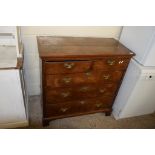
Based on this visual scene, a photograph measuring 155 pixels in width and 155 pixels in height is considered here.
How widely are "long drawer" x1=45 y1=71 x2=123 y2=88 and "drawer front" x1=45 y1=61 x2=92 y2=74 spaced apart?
0.16ft

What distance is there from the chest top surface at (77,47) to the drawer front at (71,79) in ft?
0.67

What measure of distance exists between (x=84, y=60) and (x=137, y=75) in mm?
603

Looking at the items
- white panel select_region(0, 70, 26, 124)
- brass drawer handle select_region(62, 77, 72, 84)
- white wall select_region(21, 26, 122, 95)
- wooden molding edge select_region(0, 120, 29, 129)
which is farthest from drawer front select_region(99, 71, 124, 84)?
wooden molding edge select_region(0, 120, 29, 129)

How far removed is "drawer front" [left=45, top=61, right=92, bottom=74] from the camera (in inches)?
50.9

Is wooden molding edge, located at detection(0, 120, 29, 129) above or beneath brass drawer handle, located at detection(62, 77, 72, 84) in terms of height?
beneath

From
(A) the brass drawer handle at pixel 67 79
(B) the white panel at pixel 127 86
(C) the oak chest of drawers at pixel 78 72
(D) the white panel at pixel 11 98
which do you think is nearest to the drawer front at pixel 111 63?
(C) the oak chest of drawers at pixel 78 72

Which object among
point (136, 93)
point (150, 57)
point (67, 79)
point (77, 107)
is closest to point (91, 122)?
point (77, 107)

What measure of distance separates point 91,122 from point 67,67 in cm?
90

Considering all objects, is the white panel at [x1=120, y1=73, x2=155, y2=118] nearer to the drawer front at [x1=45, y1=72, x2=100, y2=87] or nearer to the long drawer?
the long drawer

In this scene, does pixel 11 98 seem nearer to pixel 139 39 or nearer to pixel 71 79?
pixel 71 79

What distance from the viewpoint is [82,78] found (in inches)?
58.0

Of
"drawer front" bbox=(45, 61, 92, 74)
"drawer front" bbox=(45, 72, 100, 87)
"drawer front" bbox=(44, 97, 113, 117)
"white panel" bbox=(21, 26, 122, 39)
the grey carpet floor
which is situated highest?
"white panel" bbox=(21, 26, 122, 39)
